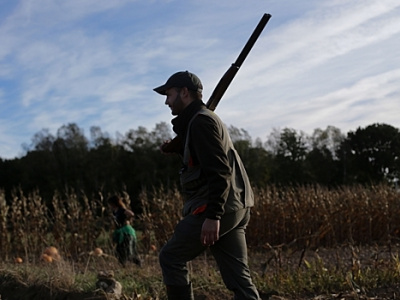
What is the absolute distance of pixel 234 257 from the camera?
3.58 metres

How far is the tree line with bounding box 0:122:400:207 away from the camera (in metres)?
34.8

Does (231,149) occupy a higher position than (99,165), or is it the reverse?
(99,165)

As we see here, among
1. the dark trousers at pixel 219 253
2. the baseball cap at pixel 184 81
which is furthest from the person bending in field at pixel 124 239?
the baseball cap at pixel 184 81

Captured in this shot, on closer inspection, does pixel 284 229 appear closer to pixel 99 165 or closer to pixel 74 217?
pixel 74 217

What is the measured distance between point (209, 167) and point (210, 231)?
0.38m

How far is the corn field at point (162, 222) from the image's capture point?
37.2ft

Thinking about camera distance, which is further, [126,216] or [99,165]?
[99,165]

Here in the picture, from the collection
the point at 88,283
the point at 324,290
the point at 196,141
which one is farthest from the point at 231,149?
the point at 88,283

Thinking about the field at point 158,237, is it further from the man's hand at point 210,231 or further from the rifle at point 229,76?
the man's hand at point 210,231

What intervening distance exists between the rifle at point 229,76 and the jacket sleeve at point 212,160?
0.57 meters

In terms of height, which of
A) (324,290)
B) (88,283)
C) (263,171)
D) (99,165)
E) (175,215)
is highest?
(99,165)

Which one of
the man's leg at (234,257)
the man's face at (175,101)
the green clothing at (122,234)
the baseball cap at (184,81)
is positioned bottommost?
the man's leg at (234,257)

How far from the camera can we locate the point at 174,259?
355 cm

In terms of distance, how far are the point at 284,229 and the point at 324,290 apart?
21.2ft
